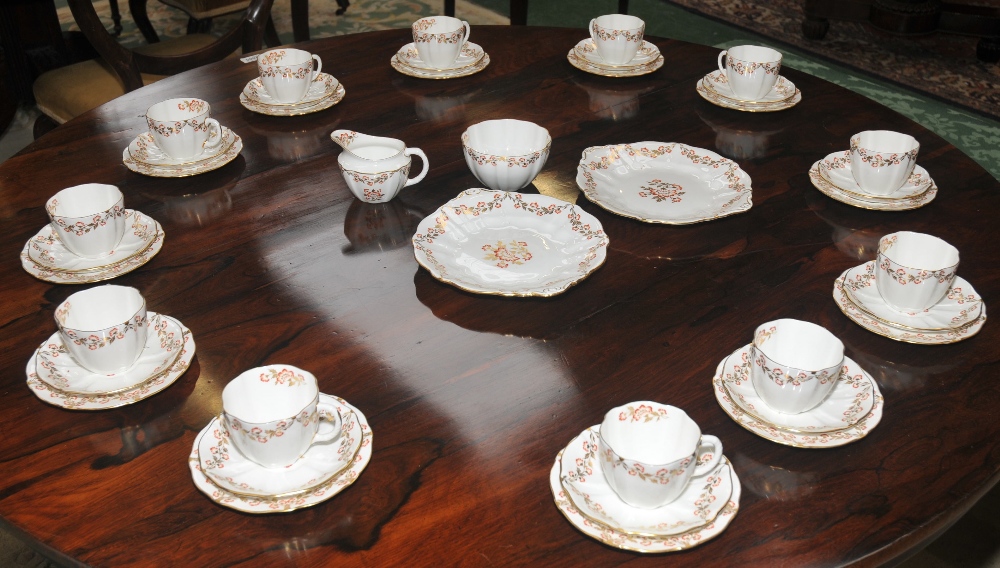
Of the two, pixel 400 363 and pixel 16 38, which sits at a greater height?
pixel 400 363

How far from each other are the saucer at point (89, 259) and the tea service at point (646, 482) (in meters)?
0.69

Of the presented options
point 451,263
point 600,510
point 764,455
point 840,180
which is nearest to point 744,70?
point 840,180

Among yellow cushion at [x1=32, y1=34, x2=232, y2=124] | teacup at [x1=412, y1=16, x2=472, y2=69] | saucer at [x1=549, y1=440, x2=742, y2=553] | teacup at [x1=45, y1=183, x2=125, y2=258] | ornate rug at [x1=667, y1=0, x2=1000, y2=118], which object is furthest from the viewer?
ornate rug at [x1=667, y1=0, x2=1000, y2=118]

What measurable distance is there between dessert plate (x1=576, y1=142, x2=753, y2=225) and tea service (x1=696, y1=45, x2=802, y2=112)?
219 mm

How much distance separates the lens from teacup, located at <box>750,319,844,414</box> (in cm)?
97

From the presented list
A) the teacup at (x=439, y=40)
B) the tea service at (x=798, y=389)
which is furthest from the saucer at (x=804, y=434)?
the teacup at (x=439, y=40)

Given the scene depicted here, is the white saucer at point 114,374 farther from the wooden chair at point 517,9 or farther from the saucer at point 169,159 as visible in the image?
the wooden chair at point 517,9

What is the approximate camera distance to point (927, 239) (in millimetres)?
1210

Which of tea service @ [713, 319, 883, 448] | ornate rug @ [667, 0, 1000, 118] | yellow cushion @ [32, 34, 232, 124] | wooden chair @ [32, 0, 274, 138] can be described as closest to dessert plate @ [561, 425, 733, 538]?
tea service @ [713, 319, 883, 448]

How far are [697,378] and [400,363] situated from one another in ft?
1.14

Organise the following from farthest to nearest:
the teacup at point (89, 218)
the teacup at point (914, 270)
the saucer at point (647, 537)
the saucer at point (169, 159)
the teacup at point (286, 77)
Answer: the teacup at point (286, 77), the saucer at point (169, 159), the teacup at point (89, 218), the teacup at point (914, 270), the saucer at point (647, 537)

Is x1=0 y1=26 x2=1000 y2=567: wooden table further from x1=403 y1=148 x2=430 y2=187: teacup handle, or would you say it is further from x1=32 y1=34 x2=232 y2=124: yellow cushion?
x1=32 y1=34 x2=232 y2=124: yellow cushion

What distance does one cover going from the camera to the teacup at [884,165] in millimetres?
1367

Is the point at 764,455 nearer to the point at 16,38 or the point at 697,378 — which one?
the point at 697,378
